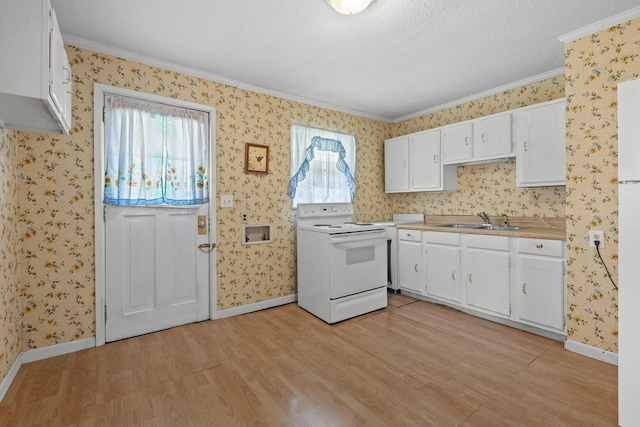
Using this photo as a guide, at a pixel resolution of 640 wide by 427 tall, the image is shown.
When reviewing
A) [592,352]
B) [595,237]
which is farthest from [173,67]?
[592,352]

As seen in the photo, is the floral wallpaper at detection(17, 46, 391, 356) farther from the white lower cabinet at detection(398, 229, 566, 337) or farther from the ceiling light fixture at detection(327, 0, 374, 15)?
the ceiling light fixture at detection(327, 0, 374, 15)

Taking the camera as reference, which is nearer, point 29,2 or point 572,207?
point 29,2

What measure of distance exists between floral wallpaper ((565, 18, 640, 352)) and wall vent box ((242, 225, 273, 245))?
9.00 feet

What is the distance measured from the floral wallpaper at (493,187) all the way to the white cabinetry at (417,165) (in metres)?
0.25

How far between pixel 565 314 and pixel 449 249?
1.09 metres

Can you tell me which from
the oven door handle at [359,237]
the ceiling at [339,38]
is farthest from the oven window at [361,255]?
the ceiling at [339,38]

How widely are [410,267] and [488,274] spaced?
2.99 ft

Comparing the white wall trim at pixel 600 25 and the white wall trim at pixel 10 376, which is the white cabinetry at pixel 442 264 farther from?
the white wall trim at pixel 10 376

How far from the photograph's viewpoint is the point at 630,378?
4.82 feet

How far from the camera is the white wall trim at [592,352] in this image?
6.97 feet

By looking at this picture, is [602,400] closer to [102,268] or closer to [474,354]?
[474,354]

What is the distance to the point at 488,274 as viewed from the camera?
2920 millimetres

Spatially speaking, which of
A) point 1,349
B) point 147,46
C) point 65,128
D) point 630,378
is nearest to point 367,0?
point 147,46

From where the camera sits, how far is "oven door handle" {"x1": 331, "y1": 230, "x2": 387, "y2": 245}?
2.98 m
